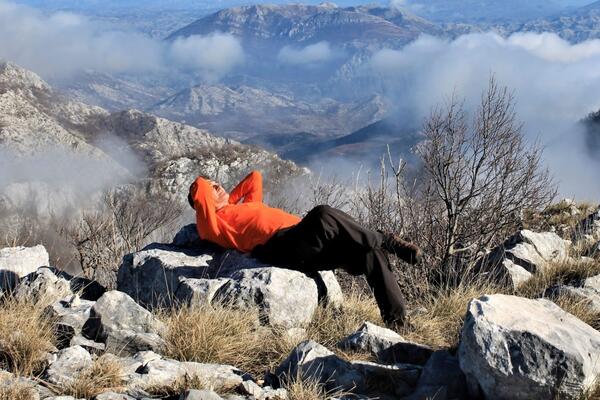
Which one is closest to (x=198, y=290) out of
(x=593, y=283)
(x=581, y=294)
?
(x=581, y=294)

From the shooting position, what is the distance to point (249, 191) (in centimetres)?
748

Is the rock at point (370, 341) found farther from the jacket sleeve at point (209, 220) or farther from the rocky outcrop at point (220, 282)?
the jacket sleeve at point (209, 220)

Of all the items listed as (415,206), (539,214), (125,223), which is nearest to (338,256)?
(415,206)

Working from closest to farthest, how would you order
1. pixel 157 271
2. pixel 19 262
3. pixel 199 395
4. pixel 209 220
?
pixel 199 395
pixel 157 271
pixel 209 220
pixel 19 262

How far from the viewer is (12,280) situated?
7.03 meters

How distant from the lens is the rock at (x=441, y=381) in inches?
160

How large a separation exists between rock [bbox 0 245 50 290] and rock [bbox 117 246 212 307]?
4.33 feet

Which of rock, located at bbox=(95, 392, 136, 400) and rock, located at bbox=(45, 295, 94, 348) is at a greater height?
rock, located at bbox=(95, 392, 136, 400)

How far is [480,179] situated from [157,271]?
Result: 19.5 ft

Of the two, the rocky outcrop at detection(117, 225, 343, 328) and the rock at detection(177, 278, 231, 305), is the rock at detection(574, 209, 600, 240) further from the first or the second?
the rock at detection(177, 278, 231, 305)

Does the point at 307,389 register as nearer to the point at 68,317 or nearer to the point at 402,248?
the point at 68,317

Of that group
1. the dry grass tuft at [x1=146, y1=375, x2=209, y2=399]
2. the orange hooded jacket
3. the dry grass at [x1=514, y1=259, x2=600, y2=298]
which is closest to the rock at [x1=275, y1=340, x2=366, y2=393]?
the dry grass tuft at [x1=146, y1=375, x2=209, y2=399]

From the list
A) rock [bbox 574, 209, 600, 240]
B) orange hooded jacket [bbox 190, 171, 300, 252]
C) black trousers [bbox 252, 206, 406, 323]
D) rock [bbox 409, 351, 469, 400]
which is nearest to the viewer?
rock [bbox 409, 351, 469, 400]

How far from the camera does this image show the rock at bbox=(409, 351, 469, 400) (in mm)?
4074
